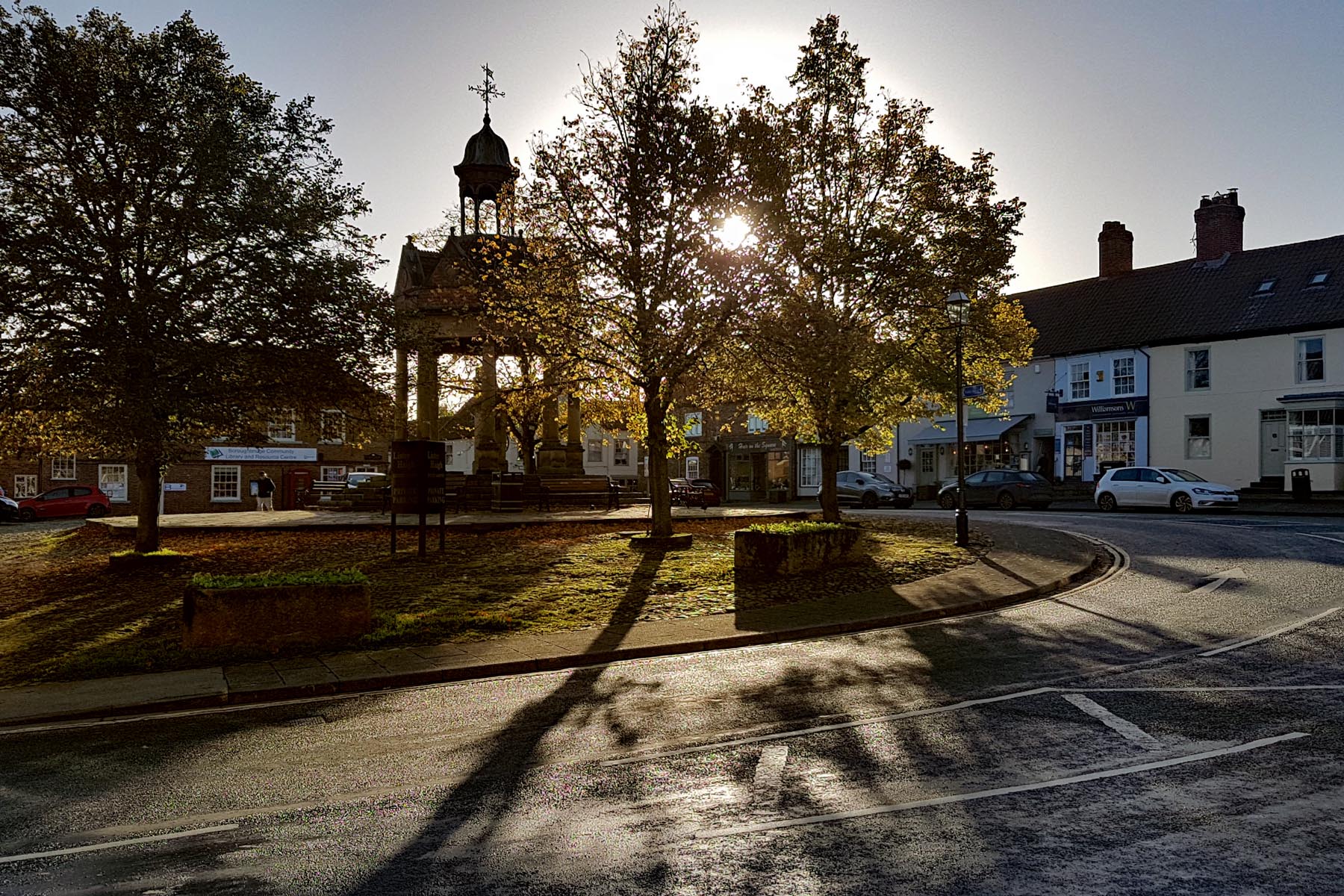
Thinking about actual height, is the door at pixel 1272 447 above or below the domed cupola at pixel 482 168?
below

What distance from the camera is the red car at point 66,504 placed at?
40.9 m

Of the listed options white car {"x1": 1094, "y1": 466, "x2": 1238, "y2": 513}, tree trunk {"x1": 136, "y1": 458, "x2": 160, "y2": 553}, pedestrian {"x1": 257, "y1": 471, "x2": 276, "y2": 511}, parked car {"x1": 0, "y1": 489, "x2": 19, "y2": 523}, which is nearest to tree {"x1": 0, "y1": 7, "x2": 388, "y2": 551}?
tree trunk {"x1": 136, "y1": 458, "x2": 160, "y2": 553}

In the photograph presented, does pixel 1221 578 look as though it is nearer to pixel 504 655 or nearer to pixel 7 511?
pixel 504 655

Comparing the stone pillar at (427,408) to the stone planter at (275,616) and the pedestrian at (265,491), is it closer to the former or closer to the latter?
the pedestrian at (265,491)

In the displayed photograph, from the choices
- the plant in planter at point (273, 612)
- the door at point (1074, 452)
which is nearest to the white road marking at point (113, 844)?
the plant in planter at point (273, 612)

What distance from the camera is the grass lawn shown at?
1123 centimetres

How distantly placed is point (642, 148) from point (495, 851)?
1591 centimetres

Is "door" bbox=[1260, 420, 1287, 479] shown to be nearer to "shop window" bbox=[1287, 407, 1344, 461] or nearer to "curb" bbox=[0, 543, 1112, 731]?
"shop window" bbox=[1287, 407, 1344, 461]

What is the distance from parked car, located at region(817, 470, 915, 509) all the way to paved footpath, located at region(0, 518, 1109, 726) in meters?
24.3

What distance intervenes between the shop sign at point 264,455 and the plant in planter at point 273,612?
152ft

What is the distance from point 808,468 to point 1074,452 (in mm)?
15765

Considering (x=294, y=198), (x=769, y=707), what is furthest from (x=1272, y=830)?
(x=294, y=198)

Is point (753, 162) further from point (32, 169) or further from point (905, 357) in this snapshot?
point (32, 169)

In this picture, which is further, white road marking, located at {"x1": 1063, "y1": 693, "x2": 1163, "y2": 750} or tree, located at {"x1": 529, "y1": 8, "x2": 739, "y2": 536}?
tree, located at {"x1": 529, "y1": 8, "x2": 739, "y2": 536}
